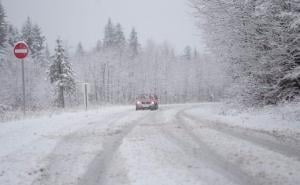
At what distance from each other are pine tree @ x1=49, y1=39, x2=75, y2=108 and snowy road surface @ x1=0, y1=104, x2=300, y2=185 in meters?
34.7

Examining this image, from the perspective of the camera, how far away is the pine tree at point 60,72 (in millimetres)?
45344

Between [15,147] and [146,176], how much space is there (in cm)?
497

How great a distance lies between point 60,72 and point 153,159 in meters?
40.6

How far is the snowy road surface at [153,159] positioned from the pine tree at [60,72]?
114 ft

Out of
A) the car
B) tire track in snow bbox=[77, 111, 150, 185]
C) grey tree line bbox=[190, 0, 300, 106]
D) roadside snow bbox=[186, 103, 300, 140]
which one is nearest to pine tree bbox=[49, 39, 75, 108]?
the car

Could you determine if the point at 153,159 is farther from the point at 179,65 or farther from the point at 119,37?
the point at 179,65

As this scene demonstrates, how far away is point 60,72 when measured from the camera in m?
46.1

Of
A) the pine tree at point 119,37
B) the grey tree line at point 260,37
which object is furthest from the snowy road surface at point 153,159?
the pine tree at point 119,37

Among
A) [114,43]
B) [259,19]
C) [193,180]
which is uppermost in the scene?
[114,43]

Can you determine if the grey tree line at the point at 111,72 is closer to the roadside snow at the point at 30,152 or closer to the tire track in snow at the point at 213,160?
the roadside snow at the point at 30,152

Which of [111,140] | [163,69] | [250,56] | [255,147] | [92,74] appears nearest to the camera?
[255,147]

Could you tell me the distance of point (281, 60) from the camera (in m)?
13.2

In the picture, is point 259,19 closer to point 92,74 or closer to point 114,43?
point 92,74

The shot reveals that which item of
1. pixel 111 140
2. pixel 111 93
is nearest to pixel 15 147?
pixel 111 140
